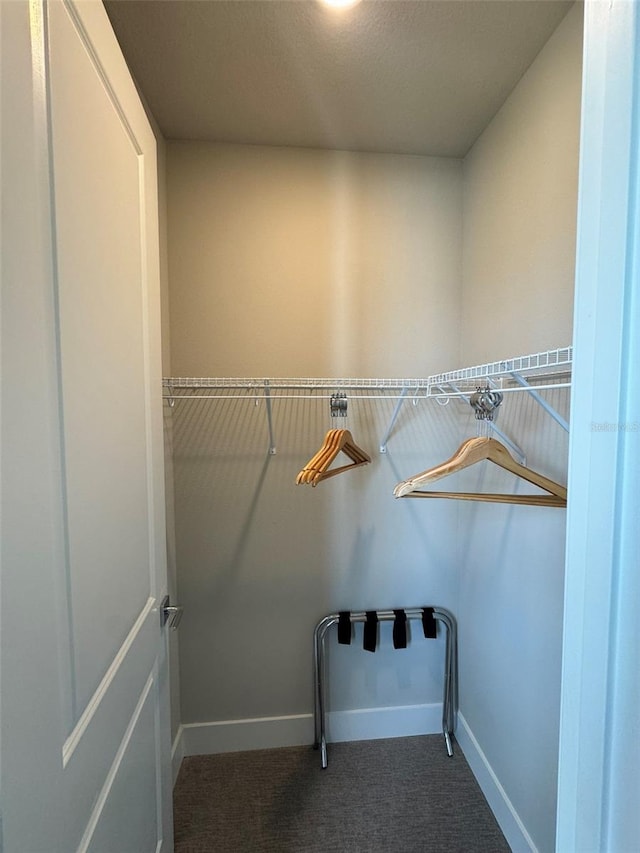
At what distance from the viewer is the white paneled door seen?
47 centimetres

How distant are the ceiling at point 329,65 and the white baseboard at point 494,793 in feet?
8.18

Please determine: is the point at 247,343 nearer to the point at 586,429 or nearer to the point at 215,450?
the point at 215,450

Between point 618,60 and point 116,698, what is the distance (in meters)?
1.33

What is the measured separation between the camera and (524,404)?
1238mm

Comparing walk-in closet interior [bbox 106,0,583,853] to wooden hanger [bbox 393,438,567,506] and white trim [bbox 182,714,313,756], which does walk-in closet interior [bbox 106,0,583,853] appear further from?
wooden hanger [bbox 393,438,567,506]

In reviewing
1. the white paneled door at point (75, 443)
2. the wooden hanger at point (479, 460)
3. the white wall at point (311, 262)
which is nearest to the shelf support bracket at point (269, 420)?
the white wall at point (311, 262)

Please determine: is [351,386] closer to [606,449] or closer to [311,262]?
[311,262]

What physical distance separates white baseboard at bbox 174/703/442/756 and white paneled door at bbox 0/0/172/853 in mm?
677

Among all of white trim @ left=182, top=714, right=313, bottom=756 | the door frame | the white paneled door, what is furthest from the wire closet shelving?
white trim @ left=182, top=714, right=313, bottom=756

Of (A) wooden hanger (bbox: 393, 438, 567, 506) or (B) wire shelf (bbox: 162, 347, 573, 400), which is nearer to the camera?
(A) wooden hanger (bbox: 393, 438, 567, 506)

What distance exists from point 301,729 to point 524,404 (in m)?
1.71

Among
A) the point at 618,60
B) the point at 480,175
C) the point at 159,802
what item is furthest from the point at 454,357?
the point at 159,802

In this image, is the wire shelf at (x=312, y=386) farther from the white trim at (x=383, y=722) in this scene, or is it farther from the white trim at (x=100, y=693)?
the white trim at (x=383, y=722)

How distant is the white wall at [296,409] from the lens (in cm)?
153
